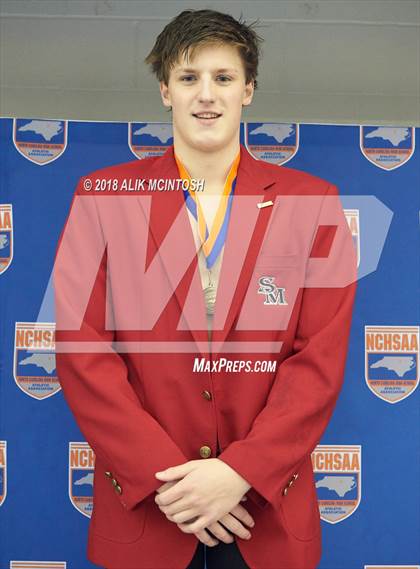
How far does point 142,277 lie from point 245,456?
436mm

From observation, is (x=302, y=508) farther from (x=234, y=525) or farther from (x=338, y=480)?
(x=338, y=480)

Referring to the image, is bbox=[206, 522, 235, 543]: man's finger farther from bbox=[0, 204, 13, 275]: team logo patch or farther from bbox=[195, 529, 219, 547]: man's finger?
bbox=[0, 204, 13, 275]: team logo patch

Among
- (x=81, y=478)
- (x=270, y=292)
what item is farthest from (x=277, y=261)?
(x=81, y=478)

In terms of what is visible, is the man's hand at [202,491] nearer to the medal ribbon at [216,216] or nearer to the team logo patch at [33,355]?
the medal ribbon at [216,216]

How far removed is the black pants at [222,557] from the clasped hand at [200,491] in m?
0.12

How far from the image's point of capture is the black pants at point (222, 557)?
1452mm

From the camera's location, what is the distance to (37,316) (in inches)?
77.5

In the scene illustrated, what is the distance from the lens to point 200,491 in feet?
4.36

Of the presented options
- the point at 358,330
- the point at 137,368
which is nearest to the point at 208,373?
the point at 137,368

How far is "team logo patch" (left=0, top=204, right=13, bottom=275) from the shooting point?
1962 millimetres

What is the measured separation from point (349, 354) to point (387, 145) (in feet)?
1.97

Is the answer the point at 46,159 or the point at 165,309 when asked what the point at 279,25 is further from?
the point at 165,309

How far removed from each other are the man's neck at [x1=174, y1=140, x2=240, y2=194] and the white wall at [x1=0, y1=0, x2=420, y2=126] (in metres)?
1.26

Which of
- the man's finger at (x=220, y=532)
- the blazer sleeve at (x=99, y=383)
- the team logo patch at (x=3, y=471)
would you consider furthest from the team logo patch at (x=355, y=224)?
the team logo patch at (x=3, y=471)
